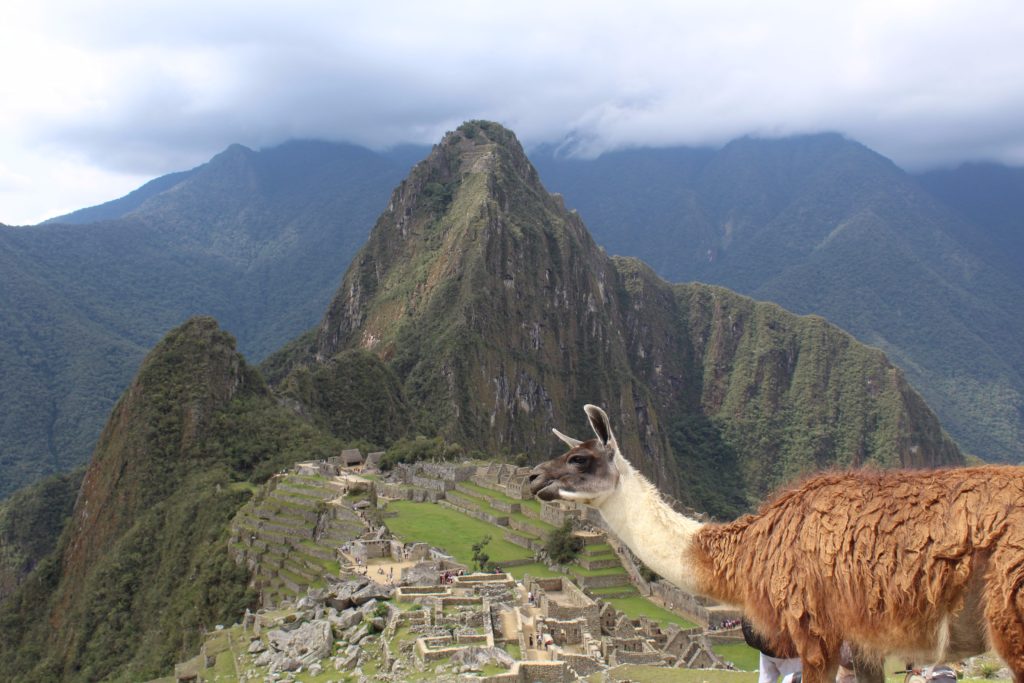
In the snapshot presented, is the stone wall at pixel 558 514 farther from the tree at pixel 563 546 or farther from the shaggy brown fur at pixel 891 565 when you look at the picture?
the shaggy brown fur at pixel 891 565

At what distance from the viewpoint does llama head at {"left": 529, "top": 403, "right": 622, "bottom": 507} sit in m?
5.77

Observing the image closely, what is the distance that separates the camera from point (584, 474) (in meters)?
5.79

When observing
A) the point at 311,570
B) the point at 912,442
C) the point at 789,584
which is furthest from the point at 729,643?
the point at 912,442

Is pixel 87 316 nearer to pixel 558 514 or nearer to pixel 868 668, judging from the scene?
pixel 558 514

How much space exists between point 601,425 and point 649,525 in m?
0.75

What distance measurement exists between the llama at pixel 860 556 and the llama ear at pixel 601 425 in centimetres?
1

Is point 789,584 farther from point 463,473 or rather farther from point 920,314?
point 920,314

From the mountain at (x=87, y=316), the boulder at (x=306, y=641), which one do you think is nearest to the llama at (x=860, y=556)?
the boulder at (x=306, y=641)

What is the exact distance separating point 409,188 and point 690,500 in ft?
178

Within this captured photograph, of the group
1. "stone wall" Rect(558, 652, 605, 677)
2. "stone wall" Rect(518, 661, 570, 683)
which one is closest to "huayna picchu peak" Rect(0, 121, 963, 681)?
"stone wall" Rect(518, 661, 570, 683)

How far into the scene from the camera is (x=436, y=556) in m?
26.8

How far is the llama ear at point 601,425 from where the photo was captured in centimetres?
555

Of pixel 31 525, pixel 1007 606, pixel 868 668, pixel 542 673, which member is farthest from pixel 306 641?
pixel 31 525

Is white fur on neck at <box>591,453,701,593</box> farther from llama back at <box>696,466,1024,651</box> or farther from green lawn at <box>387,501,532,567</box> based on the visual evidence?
green lawn at <box>387,501,532,567</box>
